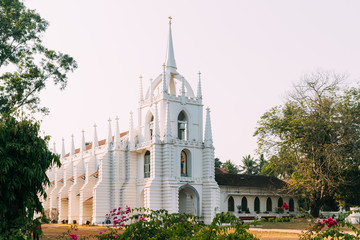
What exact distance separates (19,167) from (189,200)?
30.0 meters

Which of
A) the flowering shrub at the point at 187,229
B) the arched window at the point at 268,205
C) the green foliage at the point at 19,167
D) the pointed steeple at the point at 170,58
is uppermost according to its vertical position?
the pointed steeple at the point at 170,58

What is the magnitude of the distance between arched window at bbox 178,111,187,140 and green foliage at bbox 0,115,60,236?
28356mm

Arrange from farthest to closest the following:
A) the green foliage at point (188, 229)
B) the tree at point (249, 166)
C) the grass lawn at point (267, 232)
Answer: the tree at point (249, 166)
the grass lawn at point (267, 232)
the green foliage at point (188, 229)

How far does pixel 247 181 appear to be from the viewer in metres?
48.7

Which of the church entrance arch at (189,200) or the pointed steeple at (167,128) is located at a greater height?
the pointed steeple at (167,128)

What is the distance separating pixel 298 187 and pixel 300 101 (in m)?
7.83

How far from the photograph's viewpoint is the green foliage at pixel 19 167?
13.4 metres

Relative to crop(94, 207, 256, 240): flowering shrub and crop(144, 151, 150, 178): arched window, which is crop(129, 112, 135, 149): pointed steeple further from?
crop(94, 207, 256, 240): flowering shrub

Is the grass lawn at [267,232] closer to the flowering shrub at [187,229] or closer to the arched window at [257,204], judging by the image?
the flowering shrub at [187,229]

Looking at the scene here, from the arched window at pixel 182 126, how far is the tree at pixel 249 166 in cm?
3766

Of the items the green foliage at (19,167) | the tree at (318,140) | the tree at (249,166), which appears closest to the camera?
the green foliage at (19,167)

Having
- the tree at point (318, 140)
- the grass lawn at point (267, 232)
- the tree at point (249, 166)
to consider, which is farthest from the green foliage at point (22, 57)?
the tree at point (249, 166)

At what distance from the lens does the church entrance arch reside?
41.4m

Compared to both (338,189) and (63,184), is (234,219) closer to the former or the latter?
(338,189)
